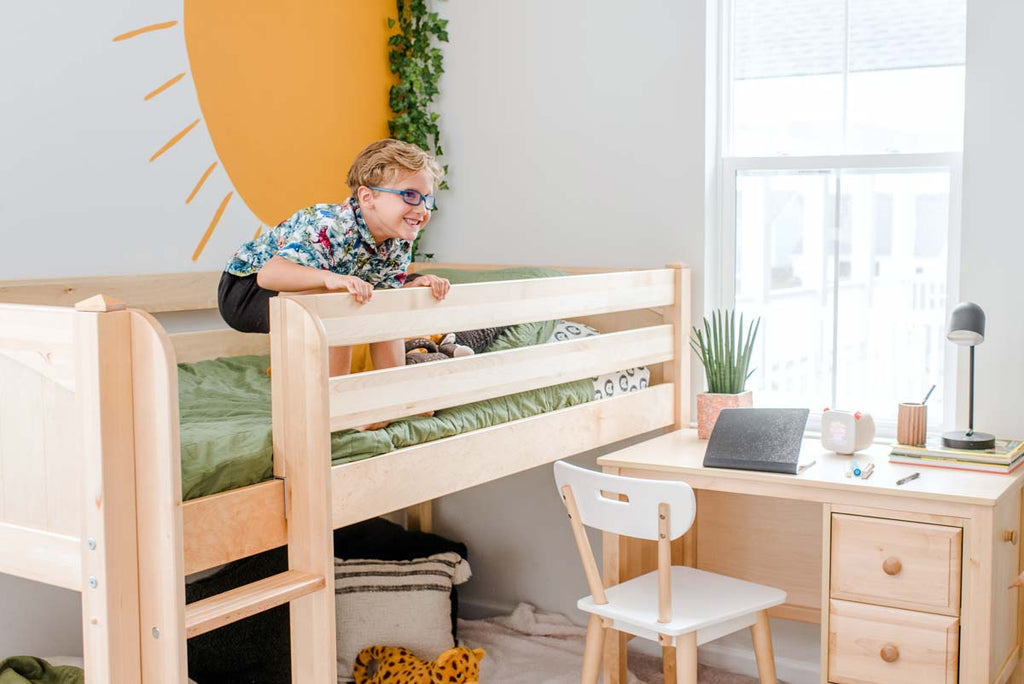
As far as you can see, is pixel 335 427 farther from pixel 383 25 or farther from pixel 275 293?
pixel 383 25

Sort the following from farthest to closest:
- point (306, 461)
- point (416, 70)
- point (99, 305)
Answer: point (416, 70) < point (306, 461) < point (99, 305)

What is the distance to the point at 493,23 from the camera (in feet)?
10.9

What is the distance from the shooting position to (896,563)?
2201 mm

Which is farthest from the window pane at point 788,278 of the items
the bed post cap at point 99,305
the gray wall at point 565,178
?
the bed post cap at point 99,305

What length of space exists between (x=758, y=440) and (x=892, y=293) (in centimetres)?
69

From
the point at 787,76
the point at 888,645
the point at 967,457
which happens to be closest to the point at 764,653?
the point at 888,645

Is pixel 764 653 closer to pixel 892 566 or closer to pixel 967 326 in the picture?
pixel 892 566

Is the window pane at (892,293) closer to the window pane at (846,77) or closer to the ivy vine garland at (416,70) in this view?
the window pane at (846,77)

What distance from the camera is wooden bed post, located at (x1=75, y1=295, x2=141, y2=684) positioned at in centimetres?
135

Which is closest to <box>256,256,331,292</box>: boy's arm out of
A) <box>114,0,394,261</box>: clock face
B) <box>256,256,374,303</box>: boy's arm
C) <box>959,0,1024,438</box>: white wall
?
<box>256,256,374,303</box>: boy's arm

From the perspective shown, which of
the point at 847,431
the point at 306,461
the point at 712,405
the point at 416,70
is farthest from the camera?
the point at 416,70

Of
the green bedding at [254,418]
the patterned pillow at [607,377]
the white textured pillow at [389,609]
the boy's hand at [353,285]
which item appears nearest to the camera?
the green bedding at [254,418]

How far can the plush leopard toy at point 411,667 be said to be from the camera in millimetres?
2711

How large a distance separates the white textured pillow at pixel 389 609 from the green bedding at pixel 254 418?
68 cm
